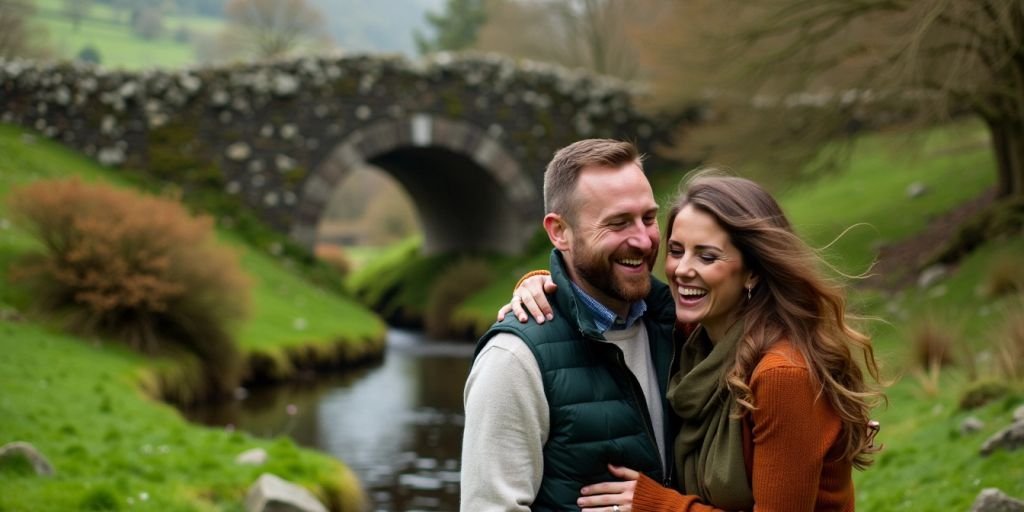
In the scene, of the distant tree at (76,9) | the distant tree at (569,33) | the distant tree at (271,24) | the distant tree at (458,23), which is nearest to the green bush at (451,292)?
the distant tree at (569,33)

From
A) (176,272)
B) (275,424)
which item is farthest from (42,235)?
(275,424)

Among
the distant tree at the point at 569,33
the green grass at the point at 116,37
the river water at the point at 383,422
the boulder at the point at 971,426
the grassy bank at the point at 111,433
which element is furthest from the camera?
the green grass at the point at 116,37

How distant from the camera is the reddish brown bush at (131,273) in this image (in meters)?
12.1

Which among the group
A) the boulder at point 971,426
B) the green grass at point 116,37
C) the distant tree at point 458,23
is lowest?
the boulder at point 971,426

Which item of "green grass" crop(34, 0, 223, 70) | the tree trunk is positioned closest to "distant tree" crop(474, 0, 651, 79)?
the tree trunk

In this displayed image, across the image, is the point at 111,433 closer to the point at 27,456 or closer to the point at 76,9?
the point at 27,456

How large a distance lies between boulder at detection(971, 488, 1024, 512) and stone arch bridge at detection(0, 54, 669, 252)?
1705 centimetres

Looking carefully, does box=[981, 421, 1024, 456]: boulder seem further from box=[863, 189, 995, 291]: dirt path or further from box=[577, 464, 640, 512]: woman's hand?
box=[863, 189, 995, 291]: dirt path

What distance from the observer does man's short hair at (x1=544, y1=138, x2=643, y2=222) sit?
319cm

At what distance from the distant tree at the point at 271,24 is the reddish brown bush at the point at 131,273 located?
35924 millimetres

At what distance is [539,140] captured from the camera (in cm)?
2322

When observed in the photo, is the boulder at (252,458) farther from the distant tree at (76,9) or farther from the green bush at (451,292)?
the distant tree at (76,9)

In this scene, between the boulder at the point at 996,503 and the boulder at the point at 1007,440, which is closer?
the boulder at the point at 996,503

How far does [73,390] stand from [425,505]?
10.5 ft
